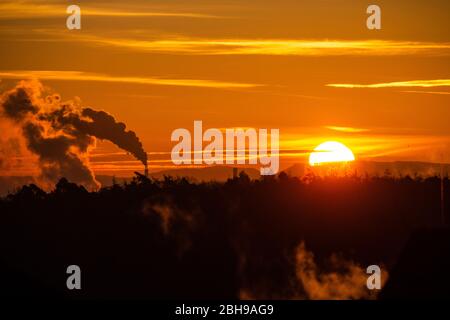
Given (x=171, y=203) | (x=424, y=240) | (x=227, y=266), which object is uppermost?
(x=171, y=203)

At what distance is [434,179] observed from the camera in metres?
98.1

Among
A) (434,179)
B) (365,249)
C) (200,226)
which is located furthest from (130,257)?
(434,179)

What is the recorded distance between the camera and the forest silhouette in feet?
249

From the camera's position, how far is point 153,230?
83750 millimetres

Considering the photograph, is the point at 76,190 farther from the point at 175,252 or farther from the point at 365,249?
the point at 365,249

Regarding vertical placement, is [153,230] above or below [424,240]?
above

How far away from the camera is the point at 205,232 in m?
87.1

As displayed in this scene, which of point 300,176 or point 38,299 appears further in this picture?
point 300,176

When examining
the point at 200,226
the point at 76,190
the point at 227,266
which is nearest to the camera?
the point at 227,266

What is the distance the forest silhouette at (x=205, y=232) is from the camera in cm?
7600

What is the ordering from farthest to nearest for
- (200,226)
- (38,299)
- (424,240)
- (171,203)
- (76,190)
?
(76,190) < (171,203) < (200,226) < (38,299) < (424,240)

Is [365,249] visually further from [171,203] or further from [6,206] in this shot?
[6,206]

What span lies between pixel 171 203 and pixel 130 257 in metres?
13.4

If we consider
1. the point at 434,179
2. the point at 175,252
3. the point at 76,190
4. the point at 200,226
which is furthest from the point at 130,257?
the point at 434,179
